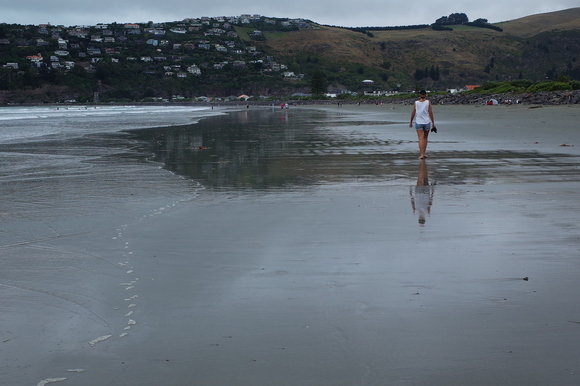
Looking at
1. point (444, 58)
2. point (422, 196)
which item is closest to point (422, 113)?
point (422, 196)

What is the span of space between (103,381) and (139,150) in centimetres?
1396

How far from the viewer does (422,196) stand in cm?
805

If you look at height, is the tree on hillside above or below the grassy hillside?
below

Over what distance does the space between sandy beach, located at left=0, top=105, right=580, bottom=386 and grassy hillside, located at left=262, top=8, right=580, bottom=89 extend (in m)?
156

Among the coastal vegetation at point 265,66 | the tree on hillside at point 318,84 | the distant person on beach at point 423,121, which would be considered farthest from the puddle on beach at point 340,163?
the coastal vegetation at point 265,66

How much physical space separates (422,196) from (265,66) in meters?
178

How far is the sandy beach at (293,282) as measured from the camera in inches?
124

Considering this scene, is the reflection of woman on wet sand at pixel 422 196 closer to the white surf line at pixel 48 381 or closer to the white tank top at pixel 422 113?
the white tank top at pixel 422 113

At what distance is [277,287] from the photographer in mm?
4359

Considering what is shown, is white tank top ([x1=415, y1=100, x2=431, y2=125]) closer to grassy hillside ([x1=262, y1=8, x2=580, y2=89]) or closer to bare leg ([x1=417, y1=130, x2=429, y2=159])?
bare leg ([x1=417, y1=130, x2=429, y2=159])

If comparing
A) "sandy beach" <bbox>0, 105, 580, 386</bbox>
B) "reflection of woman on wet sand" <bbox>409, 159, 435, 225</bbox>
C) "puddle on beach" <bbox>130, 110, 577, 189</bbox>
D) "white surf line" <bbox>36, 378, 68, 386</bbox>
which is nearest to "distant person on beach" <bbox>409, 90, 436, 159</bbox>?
"puddle on beach" <bbox>130, 110, 577, 189</bbox>

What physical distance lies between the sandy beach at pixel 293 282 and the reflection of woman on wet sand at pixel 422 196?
1.3 inches

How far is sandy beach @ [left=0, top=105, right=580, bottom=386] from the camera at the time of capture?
3.14 m

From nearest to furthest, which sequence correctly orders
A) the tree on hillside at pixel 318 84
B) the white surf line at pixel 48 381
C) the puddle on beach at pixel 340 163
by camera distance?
the white surf line at pixel 48 381 < the puddle on beach at pixel 340 163 < the tree on hillside at pixel 318 84
